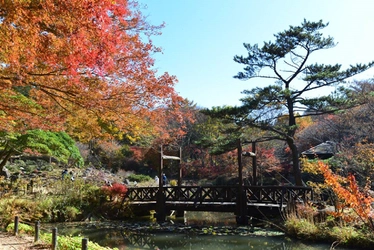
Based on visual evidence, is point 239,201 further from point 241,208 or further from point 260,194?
point 260,194

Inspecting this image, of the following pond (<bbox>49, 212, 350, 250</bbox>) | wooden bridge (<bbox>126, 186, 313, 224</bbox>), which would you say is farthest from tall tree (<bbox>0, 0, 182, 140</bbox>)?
wooden bridge (<bbox>126, 186, 313, 224</bbox>)

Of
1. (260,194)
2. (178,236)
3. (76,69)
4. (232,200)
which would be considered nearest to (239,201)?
(232,200)

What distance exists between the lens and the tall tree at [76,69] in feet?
13.1

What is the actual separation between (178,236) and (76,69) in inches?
282

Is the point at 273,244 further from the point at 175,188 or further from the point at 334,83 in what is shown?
the point at 334,83

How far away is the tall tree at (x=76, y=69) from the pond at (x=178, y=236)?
3.57 m

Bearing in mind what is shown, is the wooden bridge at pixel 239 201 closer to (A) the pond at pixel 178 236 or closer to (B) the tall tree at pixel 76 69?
(A) the pond at pixel 178 236

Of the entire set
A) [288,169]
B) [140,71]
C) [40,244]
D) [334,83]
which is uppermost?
[334,83]

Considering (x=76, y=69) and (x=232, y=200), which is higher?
(x=76, y=69)

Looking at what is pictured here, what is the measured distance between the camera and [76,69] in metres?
5.38

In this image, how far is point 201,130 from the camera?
88.7 feet

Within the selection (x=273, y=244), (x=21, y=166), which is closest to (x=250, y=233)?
(x=273, y=244)

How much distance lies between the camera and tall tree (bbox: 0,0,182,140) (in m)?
4.01

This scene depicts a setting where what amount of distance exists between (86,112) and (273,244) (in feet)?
20.4
